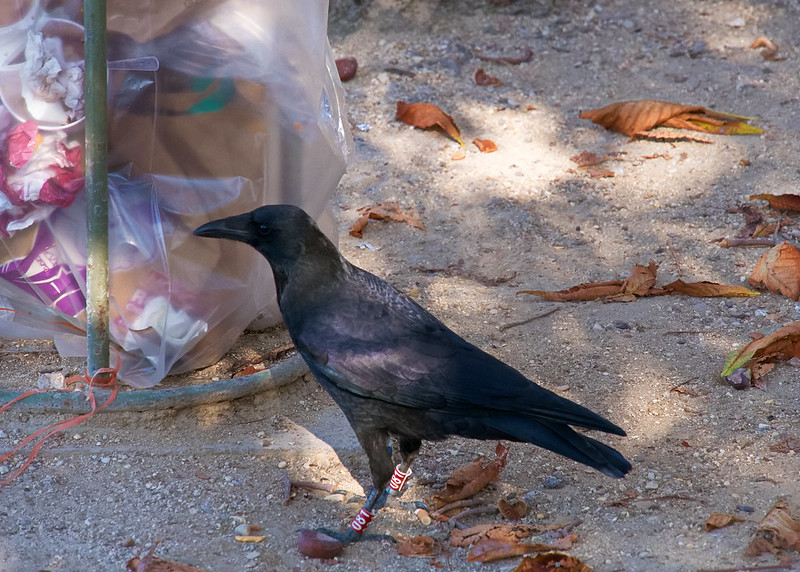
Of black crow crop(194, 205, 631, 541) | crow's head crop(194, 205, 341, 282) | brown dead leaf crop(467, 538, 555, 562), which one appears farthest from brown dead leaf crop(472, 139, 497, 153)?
brown dead leaf crop(467, 538, 555, 562)

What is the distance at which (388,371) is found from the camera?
2.74 meters

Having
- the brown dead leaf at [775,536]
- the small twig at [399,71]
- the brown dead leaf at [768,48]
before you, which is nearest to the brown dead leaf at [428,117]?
the small twig at [399,71]

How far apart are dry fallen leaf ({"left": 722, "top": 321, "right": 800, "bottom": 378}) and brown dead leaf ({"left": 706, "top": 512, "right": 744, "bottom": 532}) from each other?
82 centimetres

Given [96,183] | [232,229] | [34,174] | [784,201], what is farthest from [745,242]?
[34,174]

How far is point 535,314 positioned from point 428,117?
5.75 feet

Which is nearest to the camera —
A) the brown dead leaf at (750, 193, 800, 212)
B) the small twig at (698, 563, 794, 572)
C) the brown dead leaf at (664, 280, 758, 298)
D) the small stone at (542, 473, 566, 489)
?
the small twig at (698, 563, 794, 572)

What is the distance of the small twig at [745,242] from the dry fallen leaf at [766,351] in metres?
0.81

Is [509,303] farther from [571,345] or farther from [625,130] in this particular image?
[625,130]

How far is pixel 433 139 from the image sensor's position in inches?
206

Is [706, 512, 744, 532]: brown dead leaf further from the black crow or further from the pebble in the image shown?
the pebble

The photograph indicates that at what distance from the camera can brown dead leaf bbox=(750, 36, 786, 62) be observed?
583cm

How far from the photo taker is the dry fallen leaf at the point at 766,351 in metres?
3.39

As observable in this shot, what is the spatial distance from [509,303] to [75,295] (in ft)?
5.53

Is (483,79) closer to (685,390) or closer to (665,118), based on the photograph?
(665,118)
